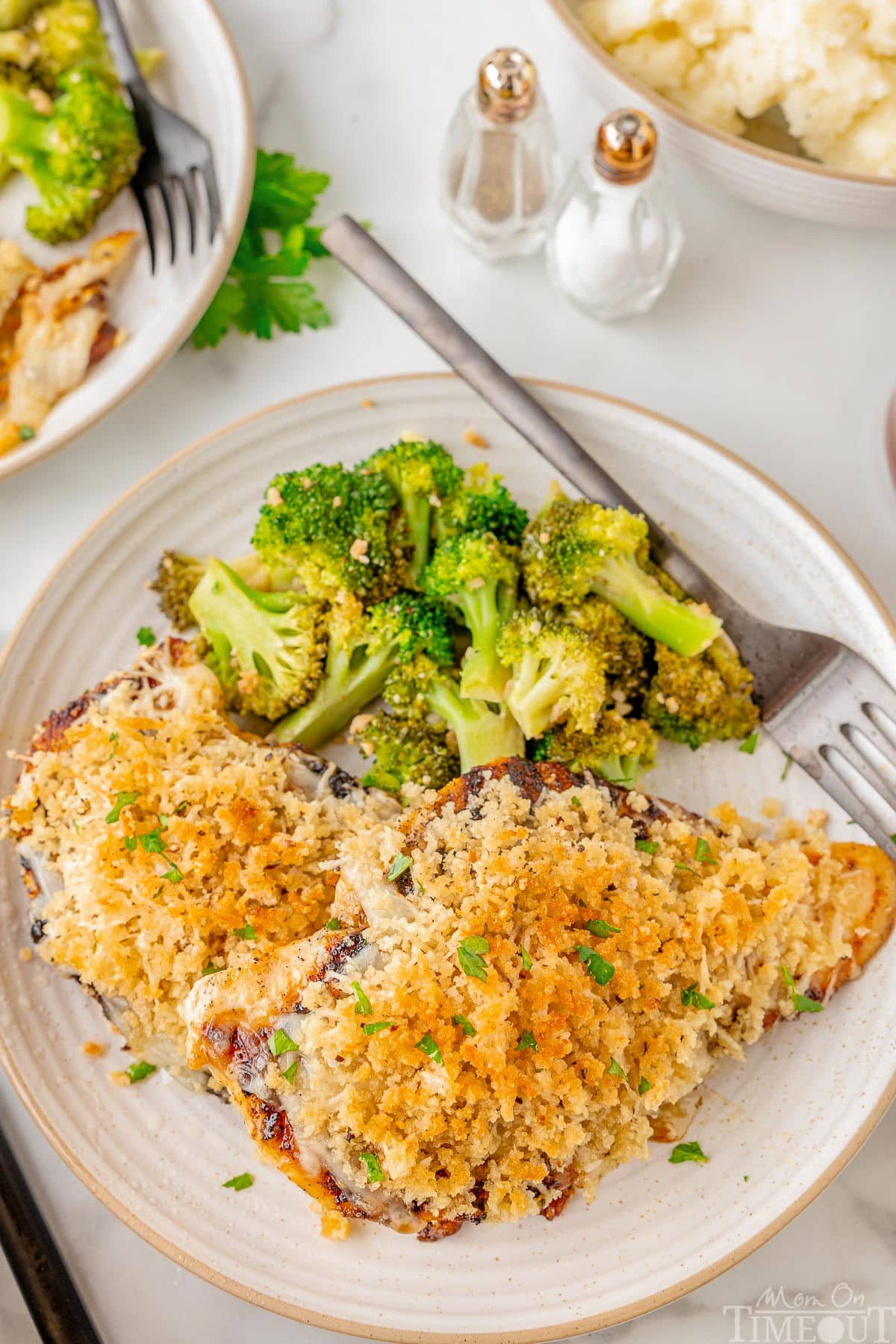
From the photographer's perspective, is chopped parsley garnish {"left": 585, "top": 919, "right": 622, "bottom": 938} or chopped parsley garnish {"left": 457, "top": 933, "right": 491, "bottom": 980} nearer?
chopped parsley garnish {"left": 457, "top": 933, "right": 491, "bottom": 980}

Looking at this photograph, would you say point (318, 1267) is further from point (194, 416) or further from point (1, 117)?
point (1, 117)

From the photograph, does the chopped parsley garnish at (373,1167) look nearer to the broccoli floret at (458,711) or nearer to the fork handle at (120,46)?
the broccoli floret at (458,711)

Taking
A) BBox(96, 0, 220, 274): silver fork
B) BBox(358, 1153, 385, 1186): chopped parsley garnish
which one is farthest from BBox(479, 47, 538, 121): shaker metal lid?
BBox(358, 1153, 385, 1186): chopped parsley garnish

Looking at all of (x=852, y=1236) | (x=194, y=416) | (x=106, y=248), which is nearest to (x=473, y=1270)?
(x=852, y=1236)

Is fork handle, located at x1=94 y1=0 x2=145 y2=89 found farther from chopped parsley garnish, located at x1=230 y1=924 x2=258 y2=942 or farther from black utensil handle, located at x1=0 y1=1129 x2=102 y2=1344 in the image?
black utensil handle, located at x1=0 y1=1129 x2=102 y2=1344

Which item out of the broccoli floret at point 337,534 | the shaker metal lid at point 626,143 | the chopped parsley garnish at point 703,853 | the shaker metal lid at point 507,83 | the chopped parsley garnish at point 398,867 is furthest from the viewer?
the broccoli floret at point 337,534

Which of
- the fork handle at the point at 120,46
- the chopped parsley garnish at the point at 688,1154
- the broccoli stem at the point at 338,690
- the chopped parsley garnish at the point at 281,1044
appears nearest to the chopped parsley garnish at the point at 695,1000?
the chopped parsley garnish at the point at 688,1154
